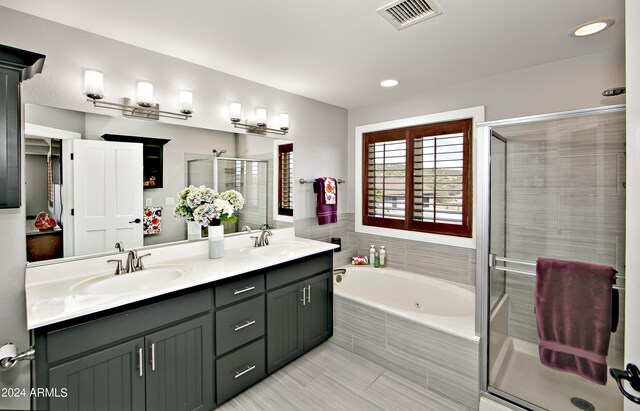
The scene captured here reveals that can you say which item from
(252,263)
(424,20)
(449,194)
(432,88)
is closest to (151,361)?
(252,263)

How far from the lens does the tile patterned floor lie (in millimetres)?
2002

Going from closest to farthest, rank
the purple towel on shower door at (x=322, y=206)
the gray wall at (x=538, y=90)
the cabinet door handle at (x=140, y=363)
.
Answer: the cabinet door handle at (x=140, y=363), the gray wall at (x=538, y=90), the purple towel on shower door at (x=322, y=206)

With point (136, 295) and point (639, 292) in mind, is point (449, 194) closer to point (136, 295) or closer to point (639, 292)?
point (639, 292)

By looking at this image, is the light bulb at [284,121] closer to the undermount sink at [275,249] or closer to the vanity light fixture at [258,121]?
the vanity light fixture at [258,121]

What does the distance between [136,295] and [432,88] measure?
2.97 metres

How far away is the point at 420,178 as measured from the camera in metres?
3.12

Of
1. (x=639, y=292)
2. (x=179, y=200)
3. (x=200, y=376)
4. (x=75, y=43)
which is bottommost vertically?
(x=200, y=376)

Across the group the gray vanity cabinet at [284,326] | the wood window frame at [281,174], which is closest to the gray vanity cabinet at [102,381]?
the gray vanity cabinet at [284,326]

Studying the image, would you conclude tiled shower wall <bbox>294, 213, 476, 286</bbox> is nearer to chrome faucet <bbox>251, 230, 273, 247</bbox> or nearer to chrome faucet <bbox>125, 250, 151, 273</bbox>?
chrome faucet <bbox>251, 230, 273, 247</bbox>

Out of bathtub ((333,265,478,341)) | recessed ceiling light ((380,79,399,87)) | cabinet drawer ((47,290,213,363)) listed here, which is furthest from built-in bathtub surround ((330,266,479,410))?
recessed ceiling light ((380,79,399,87))

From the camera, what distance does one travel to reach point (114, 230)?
200 centimetres

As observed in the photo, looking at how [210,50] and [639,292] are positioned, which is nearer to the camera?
[639,292]

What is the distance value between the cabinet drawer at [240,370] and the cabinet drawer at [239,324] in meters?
0.07

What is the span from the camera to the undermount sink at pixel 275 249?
254 cm
